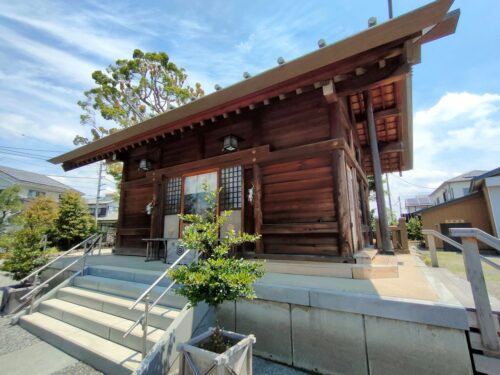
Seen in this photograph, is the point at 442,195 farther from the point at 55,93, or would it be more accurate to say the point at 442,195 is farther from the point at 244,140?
the point at 55,93

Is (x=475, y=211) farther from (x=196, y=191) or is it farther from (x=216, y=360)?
(x=216, y=360)

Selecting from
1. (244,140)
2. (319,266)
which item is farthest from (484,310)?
(244,140)

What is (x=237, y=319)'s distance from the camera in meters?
3.29

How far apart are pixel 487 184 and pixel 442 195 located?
18323 millimetres

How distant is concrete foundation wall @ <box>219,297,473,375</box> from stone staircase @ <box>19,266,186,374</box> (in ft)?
4.13

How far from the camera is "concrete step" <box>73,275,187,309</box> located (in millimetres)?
3569

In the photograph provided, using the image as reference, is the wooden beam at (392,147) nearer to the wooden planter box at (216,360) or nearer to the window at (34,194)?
the wooden planter box at (216,360)

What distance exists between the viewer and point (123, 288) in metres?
4.20

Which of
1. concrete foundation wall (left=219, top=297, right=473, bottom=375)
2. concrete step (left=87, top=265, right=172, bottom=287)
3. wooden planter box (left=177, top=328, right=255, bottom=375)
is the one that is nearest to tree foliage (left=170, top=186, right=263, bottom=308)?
wooden planter box (left=177, top=328, right=255, bottom=375)

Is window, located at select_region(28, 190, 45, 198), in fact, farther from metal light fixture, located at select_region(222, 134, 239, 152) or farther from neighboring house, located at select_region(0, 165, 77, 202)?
metal light fixture, located at select_region(222, 134, 239, 152)

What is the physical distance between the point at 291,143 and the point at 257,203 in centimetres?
148

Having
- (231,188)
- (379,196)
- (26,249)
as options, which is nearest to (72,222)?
(26,249)

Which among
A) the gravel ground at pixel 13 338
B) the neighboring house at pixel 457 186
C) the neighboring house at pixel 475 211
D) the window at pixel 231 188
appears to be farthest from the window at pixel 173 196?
the neighboring house at pixel 457 186

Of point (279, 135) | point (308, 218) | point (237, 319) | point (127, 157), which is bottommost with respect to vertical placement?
point (237, 319)
